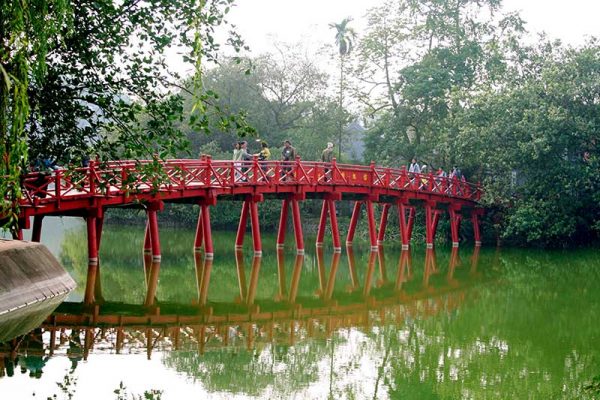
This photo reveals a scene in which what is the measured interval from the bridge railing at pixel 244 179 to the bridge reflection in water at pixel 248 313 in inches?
104

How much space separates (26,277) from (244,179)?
1342 cm

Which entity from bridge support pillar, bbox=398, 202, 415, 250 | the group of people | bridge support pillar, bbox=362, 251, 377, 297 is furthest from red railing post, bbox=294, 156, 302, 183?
the group of people

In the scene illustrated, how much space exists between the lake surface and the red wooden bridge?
193 cm

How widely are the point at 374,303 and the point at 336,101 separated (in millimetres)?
29767

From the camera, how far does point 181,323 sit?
59.2 feet

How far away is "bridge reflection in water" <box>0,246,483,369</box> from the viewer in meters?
15.3

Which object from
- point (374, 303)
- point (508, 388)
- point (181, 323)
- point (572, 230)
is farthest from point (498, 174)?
point (508, 388)

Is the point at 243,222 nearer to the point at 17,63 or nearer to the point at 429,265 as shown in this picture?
the point at 429,265

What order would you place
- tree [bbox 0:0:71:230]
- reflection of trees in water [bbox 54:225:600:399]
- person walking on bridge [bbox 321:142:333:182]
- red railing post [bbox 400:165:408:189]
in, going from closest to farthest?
tree [bbox 0:0:71:230] → reflection of trees in water [bbox 54:225:600:399] → person walking on bridge [bbox 321:142:333:182] → red railing post [bbox 400:165:408:189]

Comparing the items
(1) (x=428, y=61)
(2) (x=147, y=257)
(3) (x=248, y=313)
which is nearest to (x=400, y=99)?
(1) (x=428, y=61)

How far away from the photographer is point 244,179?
3014cm

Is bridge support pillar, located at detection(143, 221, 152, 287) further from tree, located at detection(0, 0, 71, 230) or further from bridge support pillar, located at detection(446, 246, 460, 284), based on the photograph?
tree, located at detection(0, 0, 71, 230)

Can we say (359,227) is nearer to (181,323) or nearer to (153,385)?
(181,323)

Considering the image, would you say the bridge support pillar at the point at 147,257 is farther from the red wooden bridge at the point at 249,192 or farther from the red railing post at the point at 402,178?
the red railing post at the point at 402,178
